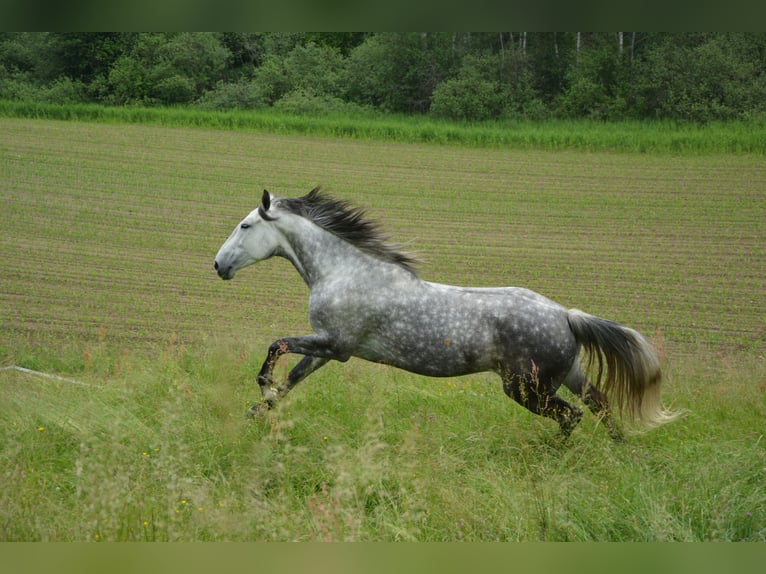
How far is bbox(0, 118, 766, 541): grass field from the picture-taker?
334 centimetres

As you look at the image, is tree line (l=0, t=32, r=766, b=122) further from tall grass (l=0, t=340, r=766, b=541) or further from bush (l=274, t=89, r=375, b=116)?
tall grass (l=0, t=340, r=766, b=541)

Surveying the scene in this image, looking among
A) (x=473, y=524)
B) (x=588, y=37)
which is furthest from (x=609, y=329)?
(x=588, y=37)

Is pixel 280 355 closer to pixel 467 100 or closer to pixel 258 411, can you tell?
pixel 258 411

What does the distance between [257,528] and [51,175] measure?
8.45 meters

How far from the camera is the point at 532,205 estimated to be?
34.0 ft

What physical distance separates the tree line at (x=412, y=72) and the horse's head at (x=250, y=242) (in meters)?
5.70

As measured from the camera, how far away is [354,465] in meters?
3.84

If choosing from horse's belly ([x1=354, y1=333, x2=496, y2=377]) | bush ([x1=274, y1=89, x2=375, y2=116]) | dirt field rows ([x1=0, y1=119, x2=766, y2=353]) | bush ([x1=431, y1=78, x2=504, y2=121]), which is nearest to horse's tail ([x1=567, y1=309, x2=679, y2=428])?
horse's belly ([x1=354, y1=333, x2=496, y2=377])

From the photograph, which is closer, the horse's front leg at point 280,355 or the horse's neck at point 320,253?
the horse's front leg at point 280,355

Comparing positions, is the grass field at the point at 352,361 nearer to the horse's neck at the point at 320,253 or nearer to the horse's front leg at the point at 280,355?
the horse's front leg at the point at 280,355

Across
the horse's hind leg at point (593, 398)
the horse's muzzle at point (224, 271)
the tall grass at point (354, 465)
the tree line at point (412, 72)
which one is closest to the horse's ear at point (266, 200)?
the horse's muzzle at point (224, 271)

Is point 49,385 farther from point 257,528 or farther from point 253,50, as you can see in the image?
point 253,50

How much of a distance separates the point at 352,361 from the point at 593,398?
7.31 feet

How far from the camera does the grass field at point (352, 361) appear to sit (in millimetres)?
3344
